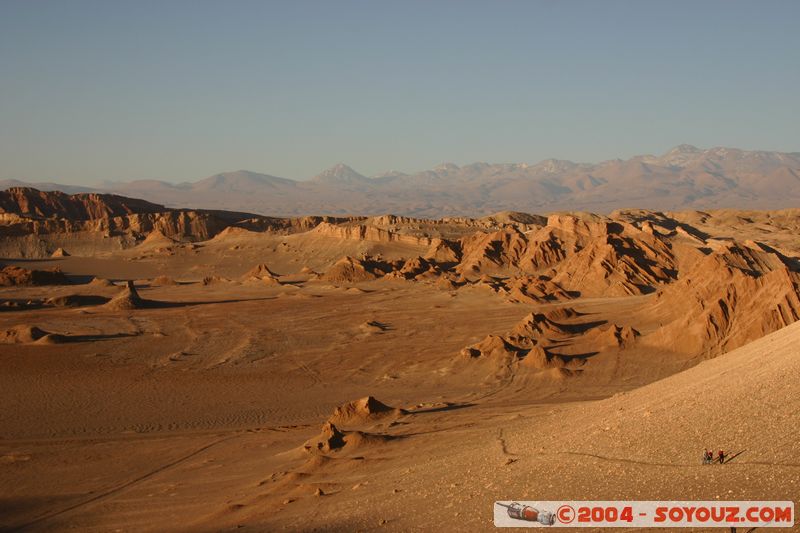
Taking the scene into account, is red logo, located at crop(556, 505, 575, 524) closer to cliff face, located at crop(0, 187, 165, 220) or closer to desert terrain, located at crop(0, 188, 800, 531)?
desert terrain, located at crop(0, 188, 800, 531)

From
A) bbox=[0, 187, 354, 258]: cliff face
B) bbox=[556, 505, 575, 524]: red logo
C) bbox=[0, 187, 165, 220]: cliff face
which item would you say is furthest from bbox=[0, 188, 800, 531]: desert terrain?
bbox=[0, 187, 165, 220]: cliff face

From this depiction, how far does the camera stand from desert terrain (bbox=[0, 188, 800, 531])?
38.0 feet

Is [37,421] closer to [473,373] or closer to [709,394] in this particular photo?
[473,373]

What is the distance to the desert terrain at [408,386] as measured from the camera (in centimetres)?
1157

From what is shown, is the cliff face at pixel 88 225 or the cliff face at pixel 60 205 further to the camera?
the cliff face at pixel 60 205

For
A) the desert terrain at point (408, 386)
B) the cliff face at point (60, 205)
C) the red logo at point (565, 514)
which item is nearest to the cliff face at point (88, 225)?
the cliff face at point (60, 205)

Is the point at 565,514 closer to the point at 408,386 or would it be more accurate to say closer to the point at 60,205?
the point at 408,386

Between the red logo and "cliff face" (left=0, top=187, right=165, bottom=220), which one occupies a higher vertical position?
"cliff face" (left=0, top=187, right=165, bottom=220)

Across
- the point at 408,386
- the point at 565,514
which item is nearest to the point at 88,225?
the point at 408,386

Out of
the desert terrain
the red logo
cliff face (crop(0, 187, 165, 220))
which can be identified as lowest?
the desert terrain

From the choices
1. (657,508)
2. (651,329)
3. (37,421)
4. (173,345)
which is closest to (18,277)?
(173,345)

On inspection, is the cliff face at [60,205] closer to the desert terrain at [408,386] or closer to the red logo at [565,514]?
the desert terrain at [408,386]

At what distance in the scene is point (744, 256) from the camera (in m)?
35.0

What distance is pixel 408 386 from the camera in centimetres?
2634
